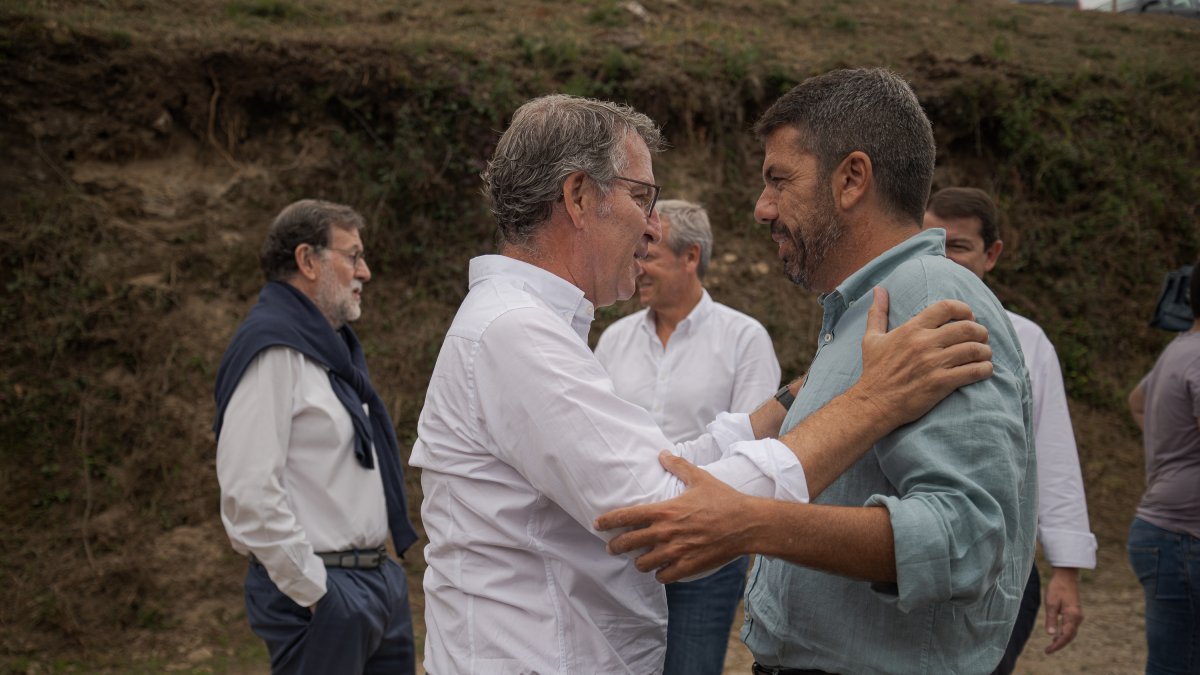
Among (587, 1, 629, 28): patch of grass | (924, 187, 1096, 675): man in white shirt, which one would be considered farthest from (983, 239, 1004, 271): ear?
(587, 1, 629, 28): patch of grass

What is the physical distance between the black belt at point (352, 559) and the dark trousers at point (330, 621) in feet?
0.07

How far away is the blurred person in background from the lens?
11.7 feet

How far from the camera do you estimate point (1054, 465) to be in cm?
368

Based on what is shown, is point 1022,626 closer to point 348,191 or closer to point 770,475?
point 770,475

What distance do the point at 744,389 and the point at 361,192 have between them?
5.38 metres

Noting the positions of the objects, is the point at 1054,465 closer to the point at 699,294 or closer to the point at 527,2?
the point at 699,294

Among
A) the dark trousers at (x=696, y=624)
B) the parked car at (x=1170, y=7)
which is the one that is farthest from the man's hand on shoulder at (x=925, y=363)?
the parked car at (x=1170, y=7)

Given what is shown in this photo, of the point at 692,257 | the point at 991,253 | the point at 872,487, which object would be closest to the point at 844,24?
the point at 692,257

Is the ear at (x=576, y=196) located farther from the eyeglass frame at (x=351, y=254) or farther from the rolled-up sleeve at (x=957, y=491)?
the eyeglass frame at (x=351, y=254)

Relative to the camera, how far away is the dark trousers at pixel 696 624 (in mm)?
3525

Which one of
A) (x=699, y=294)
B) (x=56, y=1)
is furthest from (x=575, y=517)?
(x=56, y=1)

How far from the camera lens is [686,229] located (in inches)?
167

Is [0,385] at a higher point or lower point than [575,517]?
lower

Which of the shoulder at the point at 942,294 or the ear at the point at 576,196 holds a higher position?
the ear at the point at 576,196
